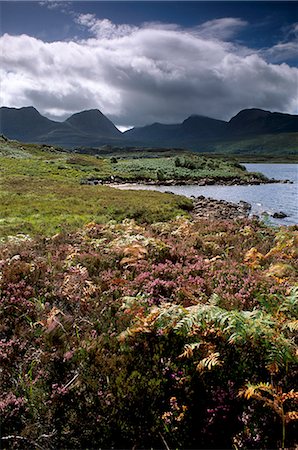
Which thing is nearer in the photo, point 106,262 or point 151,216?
point 106,262

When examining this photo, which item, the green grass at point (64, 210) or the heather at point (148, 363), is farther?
the green grass at point (64, 210)

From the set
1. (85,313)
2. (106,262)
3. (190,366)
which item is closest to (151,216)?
(106,262)

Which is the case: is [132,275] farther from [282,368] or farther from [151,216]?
[151,216]

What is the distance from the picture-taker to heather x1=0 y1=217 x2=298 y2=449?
15.6 ft

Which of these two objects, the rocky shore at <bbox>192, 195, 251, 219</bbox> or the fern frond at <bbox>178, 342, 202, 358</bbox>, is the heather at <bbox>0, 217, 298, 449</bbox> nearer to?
the fern frond at <bbox>178, 342, 202, 358</bbox>

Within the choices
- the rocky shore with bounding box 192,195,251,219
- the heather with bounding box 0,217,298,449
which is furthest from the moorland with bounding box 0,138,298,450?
the rocky shore with bounding box 192,195,251,219

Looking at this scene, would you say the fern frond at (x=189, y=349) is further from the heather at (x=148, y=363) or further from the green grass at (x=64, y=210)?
the green grass at (x=64, y=210)

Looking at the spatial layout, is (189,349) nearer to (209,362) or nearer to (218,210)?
(209,362)

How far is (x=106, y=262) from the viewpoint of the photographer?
370 inches

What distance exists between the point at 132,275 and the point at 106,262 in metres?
1.15

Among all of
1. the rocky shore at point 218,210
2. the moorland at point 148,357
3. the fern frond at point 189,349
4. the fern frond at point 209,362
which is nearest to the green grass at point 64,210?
the rocky shore at point 218,210

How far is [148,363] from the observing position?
5395mm

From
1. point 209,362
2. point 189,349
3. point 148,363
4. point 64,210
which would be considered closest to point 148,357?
point 148,363

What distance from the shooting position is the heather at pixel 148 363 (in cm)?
476
